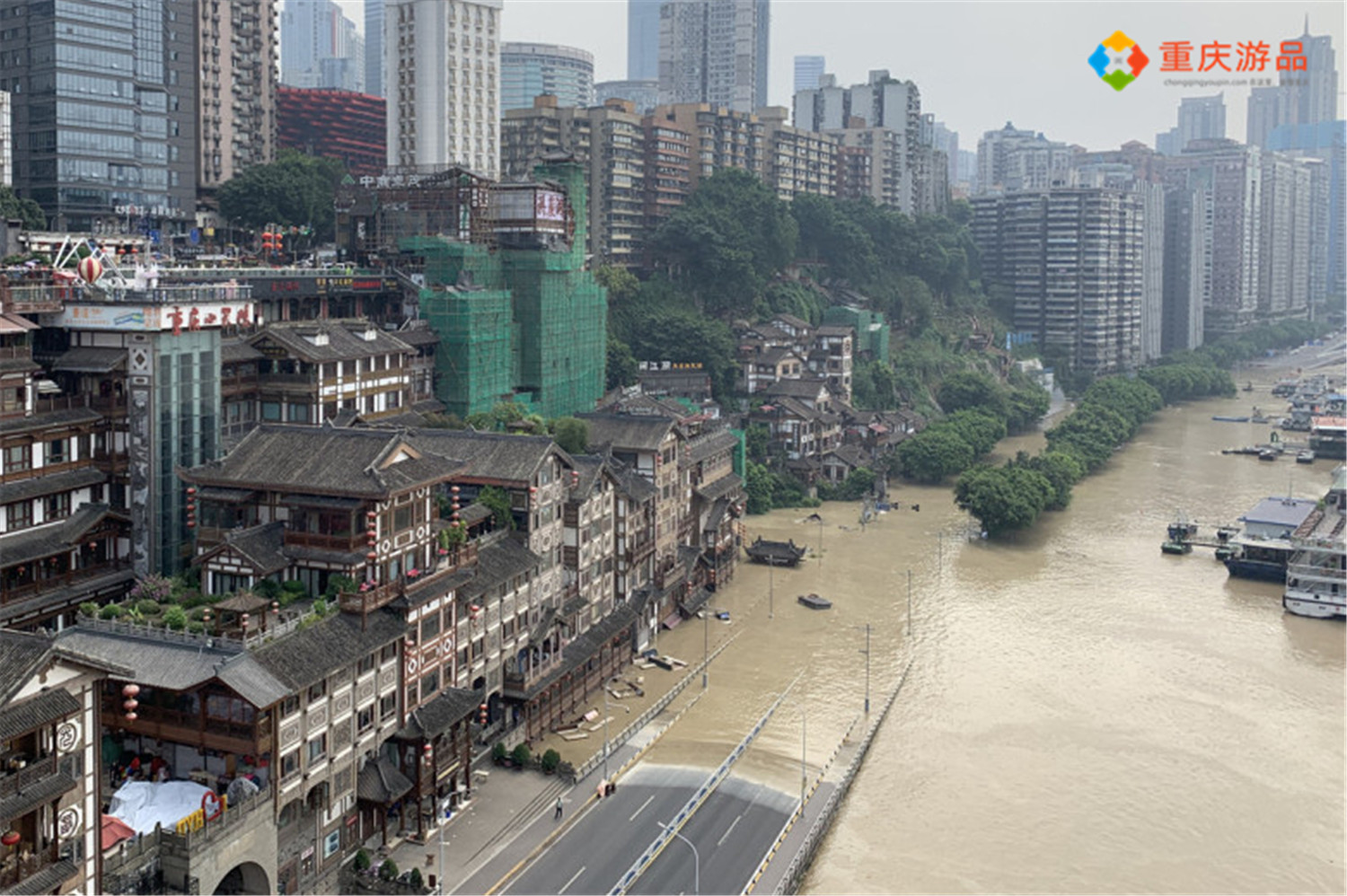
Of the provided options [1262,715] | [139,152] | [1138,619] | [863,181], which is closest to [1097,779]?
[1262,715]

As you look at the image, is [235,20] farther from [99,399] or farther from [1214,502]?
[1214,502]

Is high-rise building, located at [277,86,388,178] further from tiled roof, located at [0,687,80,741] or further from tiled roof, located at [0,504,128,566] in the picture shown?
tiled roof, located at [0,687,80,741]

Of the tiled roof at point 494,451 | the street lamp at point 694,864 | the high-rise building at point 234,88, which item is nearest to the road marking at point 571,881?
the street lamp at point 694,864

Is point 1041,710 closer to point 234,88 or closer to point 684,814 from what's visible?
point 684,814

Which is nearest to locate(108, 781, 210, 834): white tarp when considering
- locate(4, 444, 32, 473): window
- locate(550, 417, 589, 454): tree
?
locate(4, 444, 32, 473): window

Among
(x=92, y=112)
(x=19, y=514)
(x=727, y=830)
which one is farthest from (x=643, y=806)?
(x=92, y=112)
